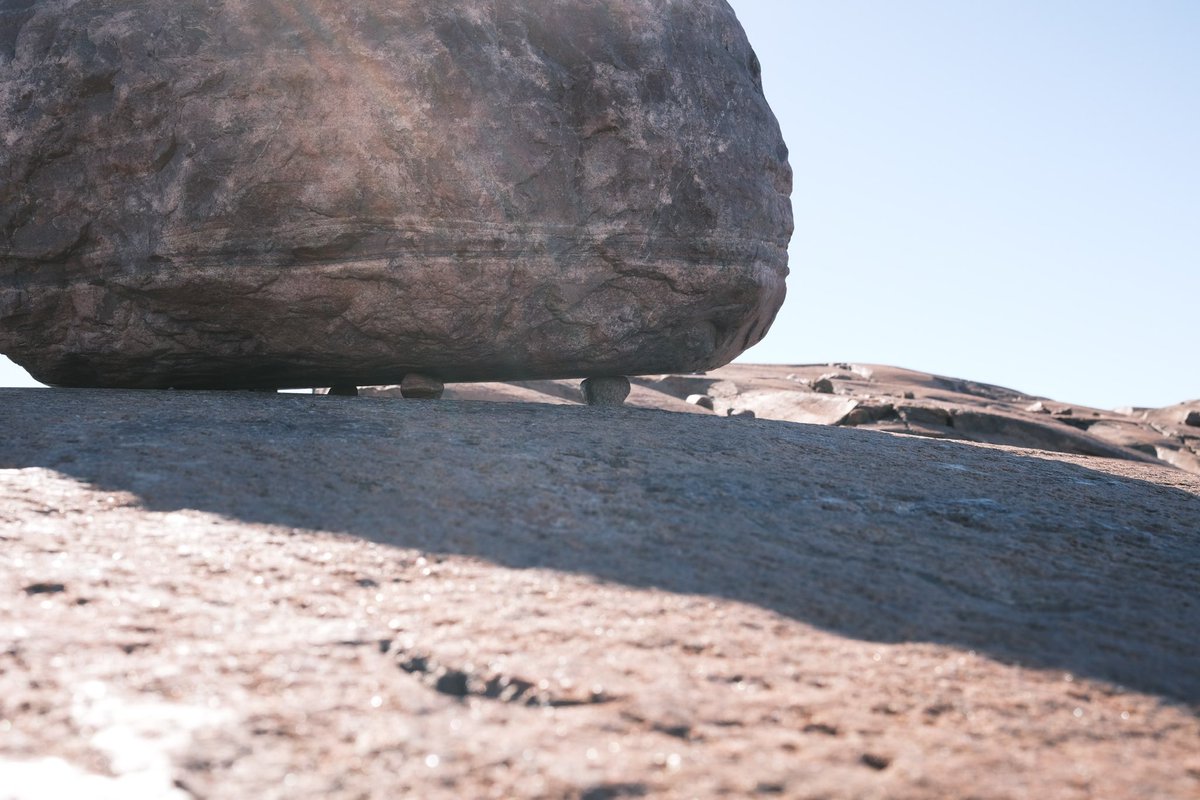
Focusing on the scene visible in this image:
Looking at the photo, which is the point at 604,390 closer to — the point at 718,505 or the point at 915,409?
the point at 718,505

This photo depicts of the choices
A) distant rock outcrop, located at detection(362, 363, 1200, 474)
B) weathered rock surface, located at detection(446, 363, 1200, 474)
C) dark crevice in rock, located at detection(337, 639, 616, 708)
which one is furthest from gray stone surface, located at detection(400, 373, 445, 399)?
dark crevice in rock, located at detection(337, 639, 616, 708)

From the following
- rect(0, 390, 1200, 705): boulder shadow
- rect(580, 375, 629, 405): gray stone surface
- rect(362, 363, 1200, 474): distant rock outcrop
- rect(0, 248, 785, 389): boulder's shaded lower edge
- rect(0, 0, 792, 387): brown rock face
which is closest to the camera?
rect(0, 390, 1200, 705): boulder shadow

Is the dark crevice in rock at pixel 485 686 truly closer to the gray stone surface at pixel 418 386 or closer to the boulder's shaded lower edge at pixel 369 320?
the boulder's shaded lower edge at pixel 369 320

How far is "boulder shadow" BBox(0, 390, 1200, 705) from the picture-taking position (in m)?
2.07

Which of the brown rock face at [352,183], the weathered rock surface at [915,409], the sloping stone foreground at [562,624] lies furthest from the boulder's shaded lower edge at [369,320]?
the weathered rock surface at [915,409]

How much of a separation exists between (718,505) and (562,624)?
0.97 meters

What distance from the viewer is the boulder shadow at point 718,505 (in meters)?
2.07

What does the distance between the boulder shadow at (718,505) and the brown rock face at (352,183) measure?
0.39 metres

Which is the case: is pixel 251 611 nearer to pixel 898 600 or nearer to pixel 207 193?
pixel 898 600

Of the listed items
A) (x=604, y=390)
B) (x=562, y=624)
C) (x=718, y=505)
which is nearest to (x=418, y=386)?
(x=604, y=390)

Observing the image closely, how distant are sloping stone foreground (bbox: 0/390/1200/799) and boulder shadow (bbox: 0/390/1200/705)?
0.5 inches

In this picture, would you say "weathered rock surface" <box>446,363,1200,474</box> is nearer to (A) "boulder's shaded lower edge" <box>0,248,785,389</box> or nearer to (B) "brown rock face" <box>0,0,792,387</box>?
(A) "boulder's shaded lower edge" <box>0,248,785,389</box>

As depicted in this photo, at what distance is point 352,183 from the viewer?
3973mm

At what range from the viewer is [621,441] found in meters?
3.47
